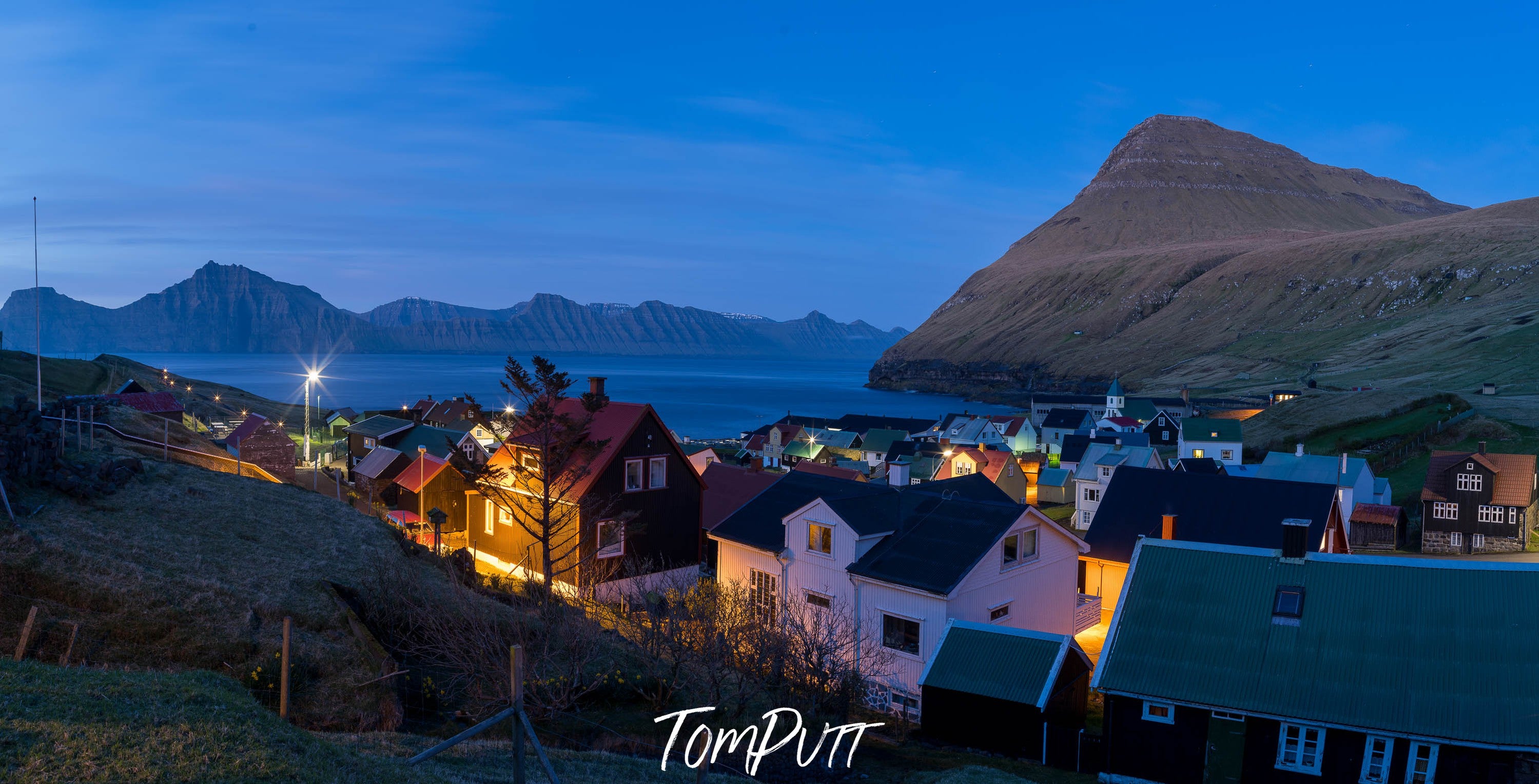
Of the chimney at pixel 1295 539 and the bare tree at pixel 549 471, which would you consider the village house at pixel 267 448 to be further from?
the chimney at pixel 1295 539

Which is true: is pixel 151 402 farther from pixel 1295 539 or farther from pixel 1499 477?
pixel 1499 477

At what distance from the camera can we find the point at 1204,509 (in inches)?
1314

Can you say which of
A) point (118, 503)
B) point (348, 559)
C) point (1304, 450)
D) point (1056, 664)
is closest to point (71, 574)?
point (118, 503)

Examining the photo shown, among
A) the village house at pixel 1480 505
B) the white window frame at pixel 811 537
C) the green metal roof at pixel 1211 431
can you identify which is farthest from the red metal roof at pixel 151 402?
the green metal roof at pixel 1211 431

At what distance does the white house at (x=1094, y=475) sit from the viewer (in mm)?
57531

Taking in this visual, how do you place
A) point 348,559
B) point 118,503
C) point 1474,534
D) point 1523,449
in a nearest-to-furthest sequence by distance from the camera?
point 118,503 → point 348,559 → point 1474,534 → point 1523,449

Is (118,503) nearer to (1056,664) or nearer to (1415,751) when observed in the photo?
(1056,664)

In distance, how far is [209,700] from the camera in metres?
10.2

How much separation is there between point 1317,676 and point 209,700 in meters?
19.5

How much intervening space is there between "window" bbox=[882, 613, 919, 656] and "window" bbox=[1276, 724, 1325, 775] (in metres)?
8.73

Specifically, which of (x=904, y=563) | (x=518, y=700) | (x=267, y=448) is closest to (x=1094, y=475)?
(x=904, y=563)

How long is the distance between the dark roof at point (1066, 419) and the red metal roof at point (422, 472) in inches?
3581

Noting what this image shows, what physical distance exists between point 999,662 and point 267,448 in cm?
4049

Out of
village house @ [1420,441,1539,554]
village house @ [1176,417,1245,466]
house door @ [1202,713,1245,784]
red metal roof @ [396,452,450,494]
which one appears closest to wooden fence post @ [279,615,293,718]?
house door @ [1202,713,1245,784]
